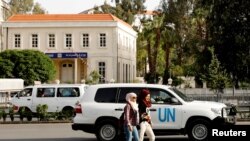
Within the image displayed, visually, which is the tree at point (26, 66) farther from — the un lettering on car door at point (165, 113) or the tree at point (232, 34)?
the un lettering on car door at point (165, 113)

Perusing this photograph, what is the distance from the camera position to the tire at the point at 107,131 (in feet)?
58.6

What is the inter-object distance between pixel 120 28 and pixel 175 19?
7.15 m

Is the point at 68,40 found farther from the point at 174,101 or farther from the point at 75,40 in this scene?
the point at 174,101

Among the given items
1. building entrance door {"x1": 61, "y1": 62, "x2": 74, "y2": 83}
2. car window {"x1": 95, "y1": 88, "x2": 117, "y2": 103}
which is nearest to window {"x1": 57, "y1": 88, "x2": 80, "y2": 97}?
car window {"x1": 95, "y1": 88, "x2": 117, "y2": 103}

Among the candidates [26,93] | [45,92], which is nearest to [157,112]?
[45,92]

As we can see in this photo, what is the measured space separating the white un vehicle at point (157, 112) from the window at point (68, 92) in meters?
12.5

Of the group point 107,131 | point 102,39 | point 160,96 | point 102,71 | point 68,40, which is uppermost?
point 102,39

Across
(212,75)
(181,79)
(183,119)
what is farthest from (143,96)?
(181,79)

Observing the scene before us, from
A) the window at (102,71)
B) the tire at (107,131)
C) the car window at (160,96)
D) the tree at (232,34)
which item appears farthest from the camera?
the window at (102,71)

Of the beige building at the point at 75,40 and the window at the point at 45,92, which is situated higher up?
the beige building at the point at 75,40

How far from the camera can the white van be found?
3078 centimetres

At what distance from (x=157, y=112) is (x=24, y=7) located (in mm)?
87312

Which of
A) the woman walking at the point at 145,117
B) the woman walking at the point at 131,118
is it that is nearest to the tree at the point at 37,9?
the woman walking at the point at 145,117

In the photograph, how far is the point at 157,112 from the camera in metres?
17.7
